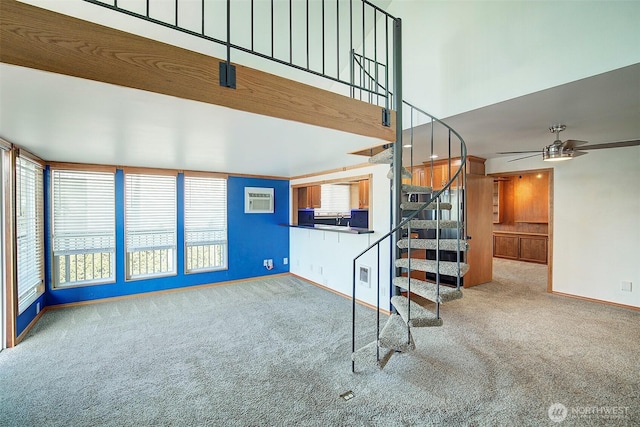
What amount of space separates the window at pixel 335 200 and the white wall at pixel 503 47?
16.0 ft

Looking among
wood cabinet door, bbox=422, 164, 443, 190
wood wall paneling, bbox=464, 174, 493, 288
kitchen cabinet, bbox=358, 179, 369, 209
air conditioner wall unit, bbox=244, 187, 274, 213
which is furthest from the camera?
kitchen cabinet, bbox=358, 179, 369, 209

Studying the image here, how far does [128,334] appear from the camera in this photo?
3.27 m

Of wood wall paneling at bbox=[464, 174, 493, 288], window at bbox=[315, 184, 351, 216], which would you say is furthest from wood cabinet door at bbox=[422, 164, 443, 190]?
window at bbox=[315, 184, 351, 216]

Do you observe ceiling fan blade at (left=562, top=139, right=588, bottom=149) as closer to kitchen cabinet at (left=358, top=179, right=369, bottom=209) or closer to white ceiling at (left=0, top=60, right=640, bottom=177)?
white ceiling at (left=0, top=60, right=640, bottom=177)

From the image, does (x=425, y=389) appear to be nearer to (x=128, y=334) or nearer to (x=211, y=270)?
(x=128, y=334)

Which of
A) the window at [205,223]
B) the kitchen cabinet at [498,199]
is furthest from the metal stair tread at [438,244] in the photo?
the kitchen cabinet at [498,199]

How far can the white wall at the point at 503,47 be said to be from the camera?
76.9 inches

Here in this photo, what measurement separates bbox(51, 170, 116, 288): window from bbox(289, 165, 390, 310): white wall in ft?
10.3

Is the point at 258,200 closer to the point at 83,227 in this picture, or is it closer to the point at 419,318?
the point at 83,227

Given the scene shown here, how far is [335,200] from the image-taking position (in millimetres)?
8367

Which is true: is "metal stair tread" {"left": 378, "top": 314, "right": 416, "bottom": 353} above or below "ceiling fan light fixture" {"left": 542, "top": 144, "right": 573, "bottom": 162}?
below

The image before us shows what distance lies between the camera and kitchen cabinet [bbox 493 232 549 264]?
23.5 feet

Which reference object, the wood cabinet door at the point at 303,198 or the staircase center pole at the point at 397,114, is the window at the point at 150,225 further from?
the staircase center pole at the point at 397,114

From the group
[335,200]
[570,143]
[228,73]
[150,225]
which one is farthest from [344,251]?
[335,200]
